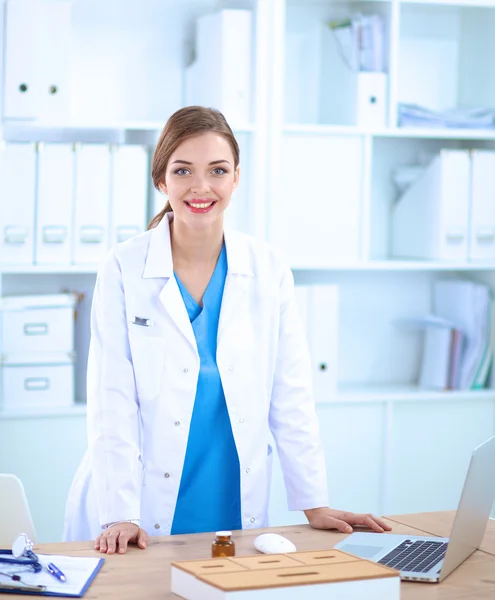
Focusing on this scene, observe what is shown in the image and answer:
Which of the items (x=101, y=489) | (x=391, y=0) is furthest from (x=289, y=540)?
(x=391, y=0)

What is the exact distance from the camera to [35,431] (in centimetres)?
328

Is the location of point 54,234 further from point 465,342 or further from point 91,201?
point 465,342

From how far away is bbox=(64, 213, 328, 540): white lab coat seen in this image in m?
2.05

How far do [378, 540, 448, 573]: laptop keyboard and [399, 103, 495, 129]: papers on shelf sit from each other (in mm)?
2145

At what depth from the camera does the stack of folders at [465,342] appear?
148 inches

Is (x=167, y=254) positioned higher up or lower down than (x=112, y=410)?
higher up

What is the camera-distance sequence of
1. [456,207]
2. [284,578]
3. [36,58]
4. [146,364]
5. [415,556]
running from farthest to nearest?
[456,207]
[36,58]
[146,364]
[415,556]
[284,578]

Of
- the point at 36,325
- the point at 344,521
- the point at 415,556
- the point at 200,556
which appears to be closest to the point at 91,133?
the point at 36,325

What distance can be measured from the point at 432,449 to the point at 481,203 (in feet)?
3.08

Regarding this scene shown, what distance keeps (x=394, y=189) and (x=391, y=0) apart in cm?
77

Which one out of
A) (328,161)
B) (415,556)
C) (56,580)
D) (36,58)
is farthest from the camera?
(328,161)

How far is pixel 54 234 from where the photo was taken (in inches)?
128

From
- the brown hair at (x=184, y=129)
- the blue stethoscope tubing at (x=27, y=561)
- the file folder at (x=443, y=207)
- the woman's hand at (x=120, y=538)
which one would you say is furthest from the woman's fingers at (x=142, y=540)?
the file folder at (x=443, y=207)

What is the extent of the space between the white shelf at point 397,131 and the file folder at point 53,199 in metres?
0.78
